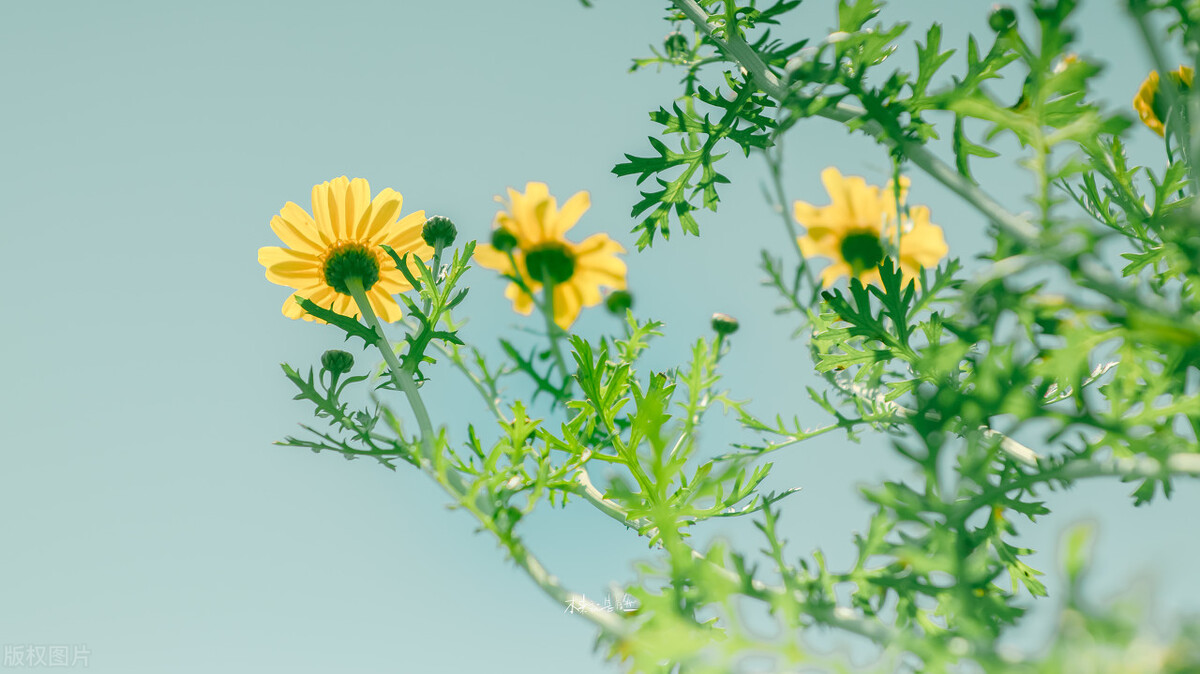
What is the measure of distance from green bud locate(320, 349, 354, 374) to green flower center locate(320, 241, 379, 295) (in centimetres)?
21

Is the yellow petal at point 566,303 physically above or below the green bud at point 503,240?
below

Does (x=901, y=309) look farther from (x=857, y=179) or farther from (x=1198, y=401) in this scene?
(x=857, y=179)

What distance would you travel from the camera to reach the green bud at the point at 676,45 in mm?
1825

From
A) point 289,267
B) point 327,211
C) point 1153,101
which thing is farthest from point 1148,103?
point 289,267

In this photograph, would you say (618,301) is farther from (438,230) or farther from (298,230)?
(298,230)

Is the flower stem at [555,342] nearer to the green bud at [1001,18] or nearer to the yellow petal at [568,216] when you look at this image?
the yellow petal at [568,216]

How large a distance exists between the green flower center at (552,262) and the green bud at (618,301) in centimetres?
30

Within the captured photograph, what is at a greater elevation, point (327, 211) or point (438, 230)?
point (327, 211)

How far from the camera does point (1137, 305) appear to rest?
0.70m

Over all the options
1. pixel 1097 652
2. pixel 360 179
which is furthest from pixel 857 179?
pixel 1097 652

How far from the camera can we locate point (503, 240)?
7.93 ft

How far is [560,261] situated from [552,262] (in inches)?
1.1

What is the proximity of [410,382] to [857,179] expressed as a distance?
1.58 metres

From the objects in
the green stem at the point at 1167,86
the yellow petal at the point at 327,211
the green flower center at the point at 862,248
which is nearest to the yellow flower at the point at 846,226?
the green flower center at the point at 862,248
